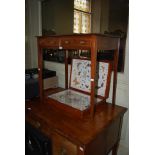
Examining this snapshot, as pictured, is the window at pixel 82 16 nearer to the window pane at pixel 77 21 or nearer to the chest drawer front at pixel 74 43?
the window pane at pixel 77 21

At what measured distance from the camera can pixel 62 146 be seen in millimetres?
1174

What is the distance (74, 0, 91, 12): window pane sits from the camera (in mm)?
1644

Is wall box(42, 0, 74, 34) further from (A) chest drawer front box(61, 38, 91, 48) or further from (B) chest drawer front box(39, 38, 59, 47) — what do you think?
(A) chest drawer front box(61, 38, 91, 48)

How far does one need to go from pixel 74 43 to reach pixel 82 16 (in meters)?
0.65

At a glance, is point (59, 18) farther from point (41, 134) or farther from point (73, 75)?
point (41, 134)

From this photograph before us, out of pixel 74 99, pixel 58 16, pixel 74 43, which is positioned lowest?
pixel 74 99

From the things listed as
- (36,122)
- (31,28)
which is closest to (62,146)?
(36,122)

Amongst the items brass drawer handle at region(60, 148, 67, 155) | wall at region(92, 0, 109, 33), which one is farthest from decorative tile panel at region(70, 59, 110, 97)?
brass drawer handle at region(60, 148, 67, 155)

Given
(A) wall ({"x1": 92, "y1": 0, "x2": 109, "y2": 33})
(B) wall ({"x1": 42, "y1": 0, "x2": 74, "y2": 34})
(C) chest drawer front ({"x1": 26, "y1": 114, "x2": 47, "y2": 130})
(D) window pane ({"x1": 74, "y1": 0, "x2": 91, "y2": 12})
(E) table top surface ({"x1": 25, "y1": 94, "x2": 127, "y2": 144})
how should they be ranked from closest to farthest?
(E) table top surface ({"x1": 25, "y1": 94, "x2": 127, "y2": 144}), (C) chest drawer front ({"x1": 26, "y1": 114, "x2": 47, "y2": 130}), (A) wall ({"x1": 92, "y1": 0, "x2": 109, "y2": 33}), (D) window pane ({"x1": 74, "y1": 0, "x2": 91, "y2": 12}), (B) wall ({"x1": 42, "y1": 0, "x2": 74, "y2": 34})

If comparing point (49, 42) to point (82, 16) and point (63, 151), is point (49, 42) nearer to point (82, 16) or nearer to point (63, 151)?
point (82, 16)

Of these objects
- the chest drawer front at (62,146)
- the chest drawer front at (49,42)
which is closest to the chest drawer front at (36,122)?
the chest drawer front at (62,146)

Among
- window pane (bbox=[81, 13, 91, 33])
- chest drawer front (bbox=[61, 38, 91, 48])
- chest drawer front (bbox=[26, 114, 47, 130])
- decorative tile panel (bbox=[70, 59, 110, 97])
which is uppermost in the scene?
window pane (bbox=[81, 13, 91, 33])
